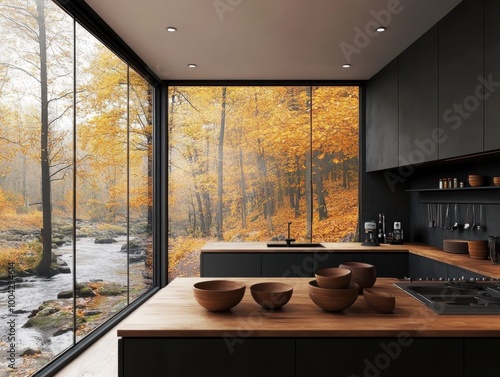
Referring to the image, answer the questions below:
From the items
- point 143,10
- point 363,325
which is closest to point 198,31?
point 143,10

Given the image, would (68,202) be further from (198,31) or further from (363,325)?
(363,325)

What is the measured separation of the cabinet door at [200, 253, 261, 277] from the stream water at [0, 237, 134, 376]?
926mm

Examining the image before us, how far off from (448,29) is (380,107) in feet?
4.77

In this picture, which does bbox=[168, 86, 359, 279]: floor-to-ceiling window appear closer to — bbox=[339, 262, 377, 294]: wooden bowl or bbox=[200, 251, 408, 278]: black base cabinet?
bbox=[200, 251, 408, 278]: black base cabinet

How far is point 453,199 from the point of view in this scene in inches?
147

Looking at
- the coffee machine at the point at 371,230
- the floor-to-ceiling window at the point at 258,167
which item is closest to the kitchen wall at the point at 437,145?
the coffee machine at the point at 371,230

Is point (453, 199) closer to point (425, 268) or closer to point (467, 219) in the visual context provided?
point (467, 219)

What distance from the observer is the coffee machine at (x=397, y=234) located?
14.3 feet

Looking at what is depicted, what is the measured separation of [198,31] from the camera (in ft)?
10.8

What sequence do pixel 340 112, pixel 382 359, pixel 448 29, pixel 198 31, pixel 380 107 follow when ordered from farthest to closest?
pixel 340 112, pixel 380 107, pixel 198 31, pixel 448 29, pixel 382 359

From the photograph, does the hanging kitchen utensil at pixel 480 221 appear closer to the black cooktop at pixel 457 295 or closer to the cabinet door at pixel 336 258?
the cabinet door at pixel 336 258

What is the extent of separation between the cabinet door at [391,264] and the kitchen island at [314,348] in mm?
2537

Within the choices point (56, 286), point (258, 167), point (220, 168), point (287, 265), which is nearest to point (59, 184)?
point (56, 286)

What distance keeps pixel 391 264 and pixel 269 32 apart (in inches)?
105
